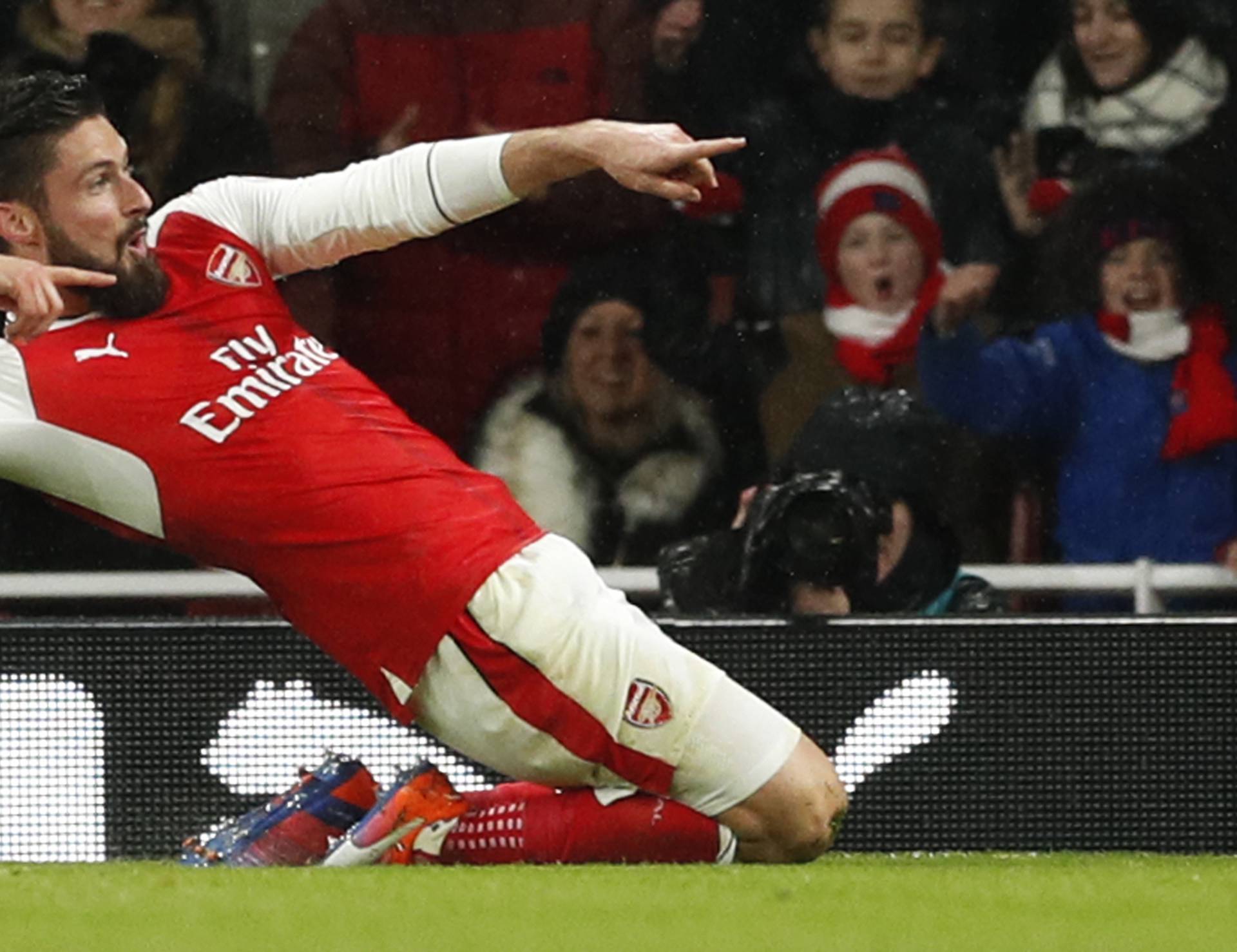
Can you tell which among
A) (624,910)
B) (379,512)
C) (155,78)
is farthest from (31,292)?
(155,78)

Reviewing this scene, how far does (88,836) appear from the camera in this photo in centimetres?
440

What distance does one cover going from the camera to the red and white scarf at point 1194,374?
454 centimetres

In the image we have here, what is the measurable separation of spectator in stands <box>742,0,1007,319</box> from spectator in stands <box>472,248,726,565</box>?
0.22m

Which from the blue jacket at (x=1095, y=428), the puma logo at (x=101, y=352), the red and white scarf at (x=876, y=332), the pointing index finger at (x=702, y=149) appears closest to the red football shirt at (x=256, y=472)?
the puma logo at (x=101, y=352)

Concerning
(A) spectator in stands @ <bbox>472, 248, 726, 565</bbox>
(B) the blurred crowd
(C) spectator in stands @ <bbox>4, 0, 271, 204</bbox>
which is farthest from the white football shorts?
(C) spectator in stands @ <bbox>4, 0, 271, 204</bbox>

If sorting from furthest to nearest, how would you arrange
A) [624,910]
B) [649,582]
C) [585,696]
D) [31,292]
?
[649,582]
[585,696]
[31,292]
[624,910]

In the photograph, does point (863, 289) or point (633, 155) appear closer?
point (633, 155)

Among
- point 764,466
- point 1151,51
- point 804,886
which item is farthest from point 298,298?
point 804,886

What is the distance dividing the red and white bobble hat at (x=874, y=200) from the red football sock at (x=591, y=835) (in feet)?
5.33

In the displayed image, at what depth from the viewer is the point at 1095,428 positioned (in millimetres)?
4586

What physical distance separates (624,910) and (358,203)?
1.27 metres

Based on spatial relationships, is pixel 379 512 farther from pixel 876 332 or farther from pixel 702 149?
pixel 876 332

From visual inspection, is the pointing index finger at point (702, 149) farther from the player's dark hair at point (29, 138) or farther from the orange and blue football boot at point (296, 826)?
the orange and blue football boot at point (296, 826)

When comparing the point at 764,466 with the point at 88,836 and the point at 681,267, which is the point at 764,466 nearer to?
the point at 681,267
